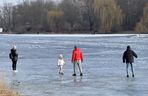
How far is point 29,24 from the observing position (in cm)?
12325

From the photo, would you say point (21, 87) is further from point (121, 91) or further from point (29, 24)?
point (29, 24)

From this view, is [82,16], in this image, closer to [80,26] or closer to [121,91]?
[80,26]

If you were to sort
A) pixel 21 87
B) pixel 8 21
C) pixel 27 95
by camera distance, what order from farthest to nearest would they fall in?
pixel 8 21 → pixel 21 87 → pixel 27 95

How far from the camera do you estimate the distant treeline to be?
9500cm

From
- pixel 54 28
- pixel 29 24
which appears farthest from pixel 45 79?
pixel 29 24

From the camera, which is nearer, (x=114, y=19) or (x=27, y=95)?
(x=27, y=95)

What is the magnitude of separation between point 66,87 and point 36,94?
1977 millimetres

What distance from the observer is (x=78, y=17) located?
368ft

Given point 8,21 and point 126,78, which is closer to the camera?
point 126,78

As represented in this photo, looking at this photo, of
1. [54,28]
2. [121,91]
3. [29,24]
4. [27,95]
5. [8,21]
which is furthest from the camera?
[8,21]

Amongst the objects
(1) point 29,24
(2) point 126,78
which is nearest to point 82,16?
(1) point 29,24

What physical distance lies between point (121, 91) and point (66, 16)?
3807 inches

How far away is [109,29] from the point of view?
94.9 m

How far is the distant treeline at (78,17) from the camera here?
312 ft
